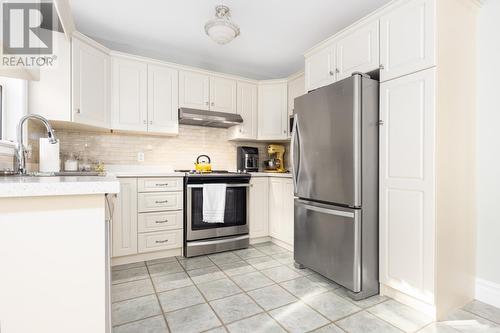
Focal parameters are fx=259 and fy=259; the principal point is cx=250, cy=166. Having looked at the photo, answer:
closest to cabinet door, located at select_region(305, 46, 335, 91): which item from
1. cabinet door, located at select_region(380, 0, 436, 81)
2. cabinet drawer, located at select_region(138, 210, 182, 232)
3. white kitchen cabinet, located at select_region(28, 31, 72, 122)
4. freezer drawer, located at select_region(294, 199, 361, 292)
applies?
cabinet door, located at select_region(380, 0, 436, 81)

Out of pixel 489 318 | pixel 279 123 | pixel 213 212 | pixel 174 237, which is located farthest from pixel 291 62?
pixel 489 318

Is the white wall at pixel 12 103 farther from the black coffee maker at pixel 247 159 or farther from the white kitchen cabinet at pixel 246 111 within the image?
the black coffee maker at pixel 247 159

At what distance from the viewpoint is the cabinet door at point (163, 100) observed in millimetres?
3088

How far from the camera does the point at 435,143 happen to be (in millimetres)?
1697

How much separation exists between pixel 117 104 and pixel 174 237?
5.34 ft

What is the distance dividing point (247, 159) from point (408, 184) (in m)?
2.24

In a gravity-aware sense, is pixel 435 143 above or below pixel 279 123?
below

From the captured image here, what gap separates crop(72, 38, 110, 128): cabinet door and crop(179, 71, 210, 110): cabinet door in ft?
2.71

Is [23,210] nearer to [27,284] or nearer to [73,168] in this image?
[27,284]

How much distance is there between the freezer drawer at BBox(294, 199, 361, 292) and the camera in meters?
1.96

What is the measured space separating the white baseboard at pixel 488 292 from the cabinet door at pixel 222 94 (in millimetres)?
3051

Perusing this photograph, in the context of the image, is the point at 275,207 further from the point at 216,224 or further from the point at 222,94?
the point at 222,94

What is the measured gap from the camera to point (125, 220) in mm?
2670

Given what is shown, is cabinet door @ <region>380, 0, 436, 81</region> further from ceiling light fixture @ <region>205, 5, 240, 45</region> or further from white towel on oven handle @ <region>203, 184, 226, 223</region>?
white towel on oven handle @ <region>203, 184, 226, 223</region>
